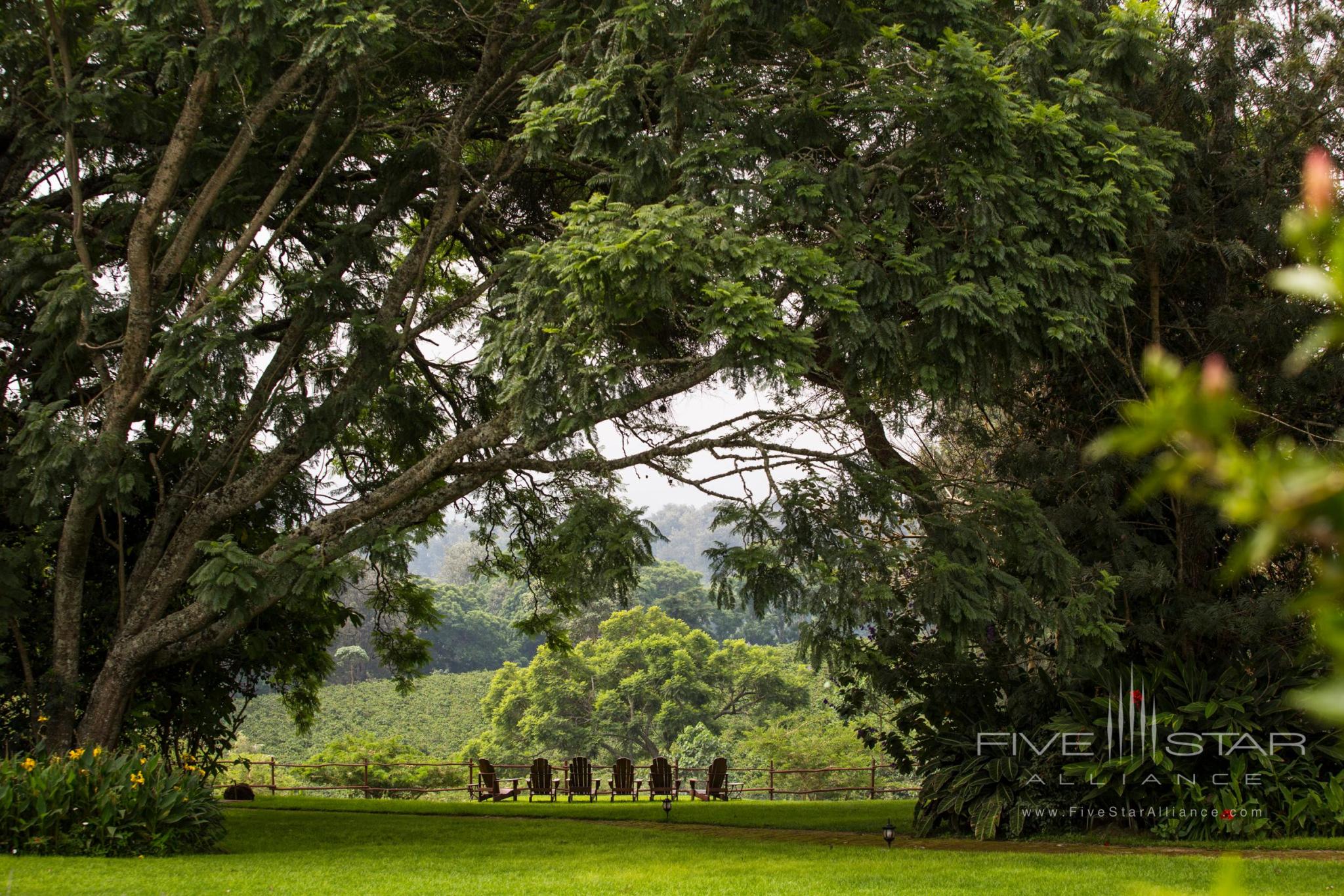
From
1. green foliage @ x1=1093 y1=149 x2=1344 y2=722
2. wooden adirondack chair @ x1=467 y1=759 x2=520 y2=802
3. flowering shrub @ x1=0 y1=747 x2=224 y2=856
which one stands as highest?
green foliage @ x1=1093 y1=149 x2=1344 y2=722

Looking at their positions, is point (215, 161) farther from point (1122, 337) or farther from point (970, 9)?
point (1122, 337)

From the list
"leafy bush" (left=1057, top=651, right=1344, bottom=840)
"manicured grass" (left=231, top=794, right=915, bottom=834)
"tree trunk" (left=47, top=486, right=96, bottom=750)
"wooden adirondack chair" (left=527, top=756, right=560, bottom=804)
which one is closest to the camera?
"leafy bush" (left=1057, top=651, right=1344, bottom=840)

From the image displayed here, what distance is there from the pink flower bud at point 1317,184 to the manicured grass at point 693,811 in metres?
14.0

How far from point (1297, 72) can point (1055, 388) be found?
13.6 ft

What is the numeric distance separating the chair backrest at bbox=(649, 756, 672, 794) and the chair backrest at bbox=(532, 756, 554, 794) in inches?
83.8

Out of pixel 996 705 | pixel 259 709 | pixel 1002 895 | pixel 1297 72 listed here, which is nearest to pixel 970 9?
pixel 1297 72

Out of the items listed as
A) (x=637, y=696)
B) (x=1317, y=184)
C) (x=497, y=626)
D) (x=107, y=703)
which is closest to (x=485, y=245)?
(x=107, y=703)

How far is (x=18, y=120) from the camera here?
11391 mm

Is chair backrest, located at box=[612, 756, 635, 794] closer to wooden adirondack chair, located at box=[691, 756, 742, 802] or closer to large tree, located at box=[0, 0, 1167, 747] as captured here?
wooden adirondack chair, located at box=[691, 756, 742, 802]

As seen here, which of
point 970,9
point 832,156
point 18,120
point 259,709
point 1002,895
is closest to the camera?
point 1002,895

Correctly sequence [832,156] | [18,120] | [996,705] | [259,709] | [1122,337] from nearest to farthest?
[832,156], [18,120], [1122,337], [996,705], [259,709]

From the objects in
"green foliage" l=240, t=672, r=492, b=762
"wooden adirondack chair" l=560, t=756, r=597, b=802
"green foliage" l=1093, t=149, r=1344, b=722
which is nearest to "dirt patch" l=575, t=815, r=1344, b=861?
"wooden adirondack chair" l=560, t=756, r=597, b=802

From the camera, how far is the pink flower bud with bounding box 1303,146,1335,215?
0.69 metres

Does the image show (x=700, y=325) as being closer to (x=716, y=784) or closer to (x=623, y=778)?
(x=716, y=784)
